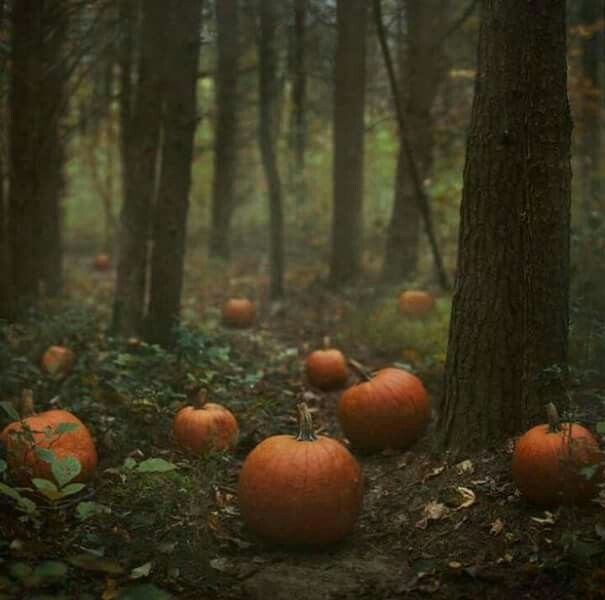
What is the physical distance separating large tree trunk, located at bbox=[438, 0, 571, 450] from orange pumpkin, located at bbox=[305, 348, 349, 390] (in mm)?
2815

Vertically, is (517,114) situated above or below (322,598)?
above

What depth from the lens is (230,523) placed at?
15.7ft

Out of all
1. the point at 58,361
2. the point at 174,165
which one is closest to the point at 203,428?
the point at 58,361

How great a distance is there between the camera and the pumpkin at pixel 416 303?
10.1m

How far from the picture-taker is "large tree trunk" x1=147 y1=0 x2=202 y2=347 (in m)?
7.56

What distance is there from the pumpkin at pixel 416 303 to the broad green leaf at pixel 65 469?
6.66 m

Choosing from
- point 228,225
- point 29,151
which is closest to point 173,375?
point 29,151

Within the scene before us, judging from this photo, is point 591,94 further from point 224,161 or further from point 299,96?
point 224,161

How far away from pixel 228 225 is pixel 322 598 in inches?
574

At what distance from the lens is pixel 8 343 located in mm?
6957

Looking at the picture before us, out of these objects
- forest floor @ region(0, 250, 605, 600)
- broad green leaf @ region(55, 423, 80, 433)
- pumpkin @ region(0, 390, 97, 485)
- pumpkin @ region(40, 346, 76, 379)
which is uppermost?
broad green leaf @ region(55, 423, 80, 433)

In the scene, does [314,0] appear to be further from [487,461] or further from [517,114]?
[487,461]

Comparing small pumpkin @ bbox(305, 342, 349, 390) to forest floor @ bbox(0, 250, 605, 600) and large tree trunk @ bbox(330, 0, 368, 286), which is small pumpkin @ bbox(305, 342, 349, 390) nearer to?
forest floor @ bbox(0, 250, 605, 600)

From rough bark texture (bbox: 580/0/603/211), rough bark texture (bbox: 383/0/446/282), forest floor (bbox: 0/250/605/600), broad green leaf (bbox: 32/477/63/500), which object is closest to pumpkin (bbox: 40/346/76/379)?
forest floor (bbox: 0/250/605/600)
